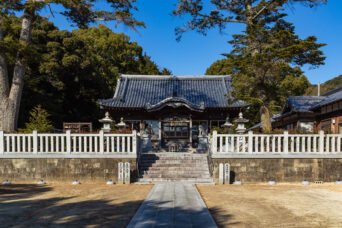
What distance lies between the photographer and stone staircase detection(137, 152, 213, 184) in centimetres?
1027

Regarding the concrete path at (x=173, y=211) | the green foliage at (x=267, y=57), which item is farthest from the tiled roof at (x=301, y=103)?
the concrete path at (x=173, y=211)

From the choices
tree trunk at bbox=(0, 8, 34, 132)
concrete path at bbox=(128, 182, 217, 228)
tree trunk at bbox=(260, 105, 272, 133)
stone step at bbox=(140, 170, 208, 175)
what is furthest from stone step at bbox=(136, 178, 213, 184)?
tree trunk at bbox=(0, 8, 34, 132)

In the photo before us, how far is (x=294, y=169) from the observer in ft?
32.7

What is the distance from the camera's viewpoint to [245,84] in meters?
12.7

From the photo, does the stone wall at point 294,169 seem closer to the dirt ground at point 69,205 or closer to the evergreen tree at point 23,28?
the dirt ground at point 69,205

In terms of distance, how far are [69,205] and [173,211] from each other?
9.49 feet

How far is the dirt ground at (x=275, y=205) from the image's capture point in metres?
5.18

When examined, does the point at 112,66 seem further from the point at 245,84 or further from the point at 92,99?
the point at 245,84

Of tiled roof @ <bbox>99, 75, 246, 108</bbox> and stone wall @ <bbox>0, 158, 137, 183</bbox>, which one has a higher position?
tiled roof @ <bbox>99, 75, 246, 108</bbox>

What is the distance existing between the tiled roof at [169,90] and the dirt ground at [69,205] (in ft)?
24.2

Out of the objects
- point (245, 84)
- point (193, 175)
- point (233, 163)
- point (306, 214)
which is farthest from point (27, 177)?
point (245, 84)

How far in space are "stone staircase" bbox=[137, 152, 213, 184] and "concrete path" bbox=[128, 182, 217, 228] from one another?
6.61 feet

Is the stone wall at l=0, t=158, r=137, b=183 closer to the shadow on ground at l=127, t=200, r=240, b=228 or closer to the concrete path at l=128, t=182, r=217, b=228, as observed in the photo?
the concrete path at l=128, t=182, r=217, b=228

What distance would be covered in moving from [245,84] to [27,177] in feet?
36.2
